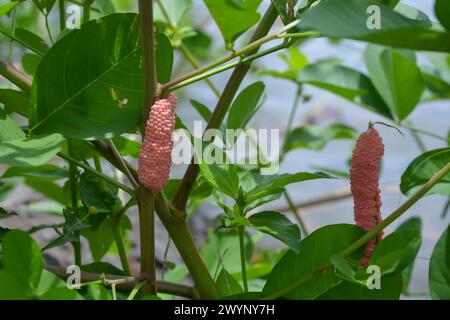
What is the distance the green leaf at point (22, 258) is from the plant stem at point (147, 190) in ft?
0.29

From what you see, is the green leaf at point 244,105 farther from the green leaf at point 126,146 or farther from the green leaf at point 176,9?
the green leaf at point 176,9

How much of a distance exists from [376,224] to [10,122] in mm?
253

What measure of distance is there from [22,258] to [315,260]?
195 mm

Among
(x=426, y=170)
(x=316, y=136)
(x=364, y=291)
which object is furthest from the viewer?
(x=316, y=136)

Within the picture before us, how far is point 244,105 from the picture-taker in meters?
0.64

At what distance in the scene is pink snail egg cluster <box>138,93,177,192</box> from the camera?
1.56ft

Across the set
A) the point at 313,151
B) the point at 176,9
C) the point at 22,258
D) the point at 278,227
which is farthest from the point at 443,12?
the point at 313,151

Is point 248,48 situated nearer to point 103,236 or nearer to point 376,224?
point 376,224

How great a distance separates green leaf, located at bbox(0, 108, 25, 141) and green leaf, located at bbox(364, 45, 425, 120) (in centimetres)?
46

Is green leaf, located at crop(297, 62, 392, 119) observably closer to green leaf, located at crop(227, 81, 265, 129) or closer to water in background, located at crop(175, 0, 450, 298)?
green leaf, located at crop(227, 81, 265, 129)

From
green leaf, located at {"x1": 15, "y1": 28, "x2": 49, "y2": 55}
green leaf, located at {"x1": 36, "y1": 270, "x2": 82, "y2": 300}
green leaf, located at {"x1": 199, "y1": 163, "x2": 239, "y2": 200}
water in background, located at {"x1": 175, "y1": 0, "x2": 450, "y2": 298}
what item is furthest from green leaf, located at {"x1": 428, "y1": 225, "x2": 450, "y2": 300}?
water in background, located at {"x1": 175, "y1": 0, "x2": 450, "y2": 298}

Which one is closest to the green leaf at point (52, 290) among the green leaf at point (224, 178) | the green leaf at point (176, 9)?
the green leaf at point (224, 178)

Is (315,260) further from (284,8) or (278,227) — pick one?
(284,8)

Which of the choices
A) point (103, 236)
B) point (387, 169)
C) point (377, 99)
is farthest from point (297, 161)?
point (103, 236)
